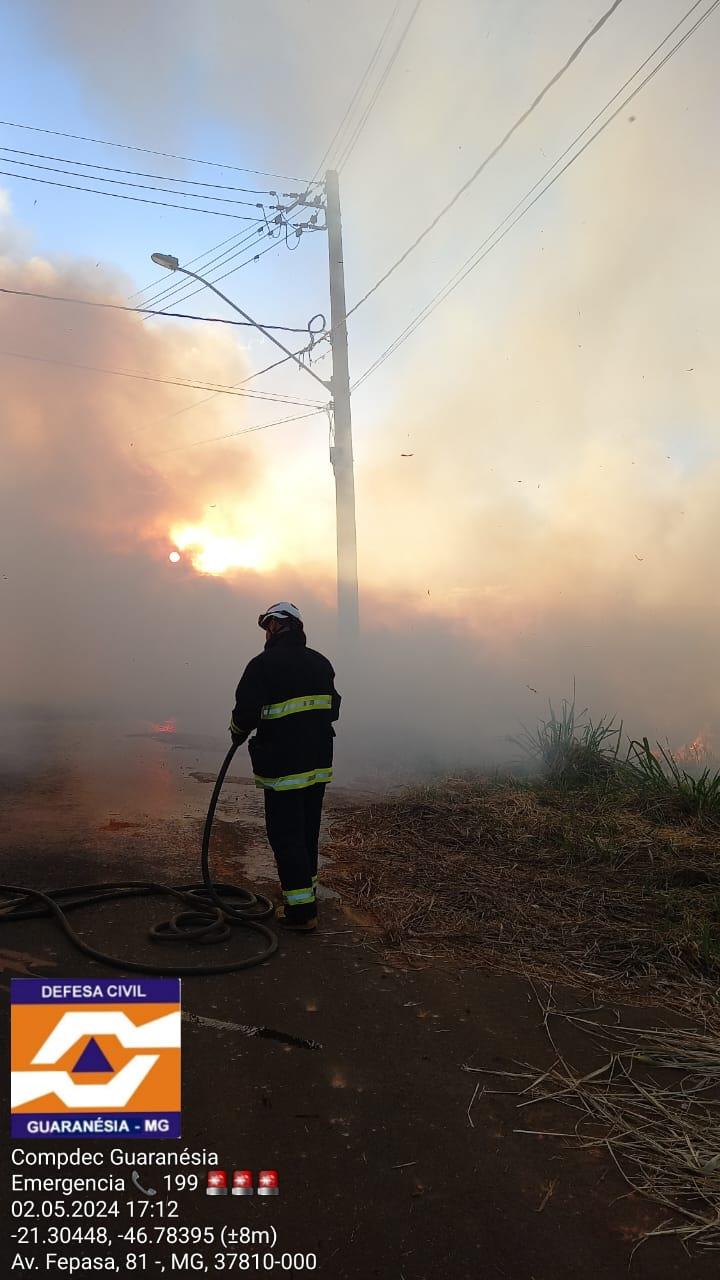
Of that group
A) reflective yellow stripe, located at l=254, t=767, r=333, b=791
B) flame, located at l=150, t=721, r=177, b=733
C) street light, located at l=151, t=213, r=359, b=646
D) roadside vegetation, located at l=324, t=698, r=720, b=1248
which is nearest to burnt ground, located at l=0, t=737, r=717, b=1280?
roadside vegetation, located at l=324, t=698, r=720, b=1248

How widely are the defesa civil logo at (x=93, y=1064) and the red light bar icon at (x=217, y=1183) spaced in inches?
10.6

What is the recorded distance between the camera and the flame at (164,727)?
12521 millimetres

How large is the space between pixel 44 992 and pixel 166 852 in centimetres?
248

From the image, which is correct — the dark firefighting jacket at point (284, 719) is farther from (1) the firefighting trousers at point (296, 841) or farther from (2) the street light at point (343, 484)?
(2) the street light at point (343, 484)

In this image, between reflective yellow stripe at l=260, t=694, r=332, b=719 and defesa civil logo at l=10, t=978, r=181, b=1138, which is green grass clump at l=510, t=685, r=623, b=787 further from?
defesa civil logo at l=10, t=978, r=181, b=1138

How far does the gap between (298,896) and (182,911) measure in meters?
0.77

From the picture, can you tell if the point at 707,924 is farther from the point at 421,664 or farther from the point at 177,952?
the point at 421,664

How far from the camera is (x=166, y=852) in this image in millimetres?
5797

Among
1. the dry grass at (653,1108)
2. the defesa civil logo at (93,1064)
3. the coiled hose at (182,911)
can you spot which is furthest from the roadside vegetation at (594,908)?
the defesa civil logo at (93,1064)

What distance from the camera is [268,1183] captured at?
2260mm

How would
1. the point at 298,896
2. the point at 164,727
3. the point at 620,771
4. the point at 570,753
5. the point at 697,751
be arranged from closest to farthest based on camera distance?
1. the point at 298,896
2. the point at 620,771
3. the point at 570,753
4. the point at 164,727
5. the point at 697,751

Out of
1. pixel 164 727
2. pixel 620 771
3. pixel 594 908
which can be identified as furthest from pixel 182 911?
pixel 164 727

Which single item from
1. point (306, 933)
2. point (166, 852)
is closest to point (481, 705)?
point (166, 852)

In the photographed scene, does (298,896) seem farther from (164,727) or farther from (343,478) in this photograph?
(343,478)
